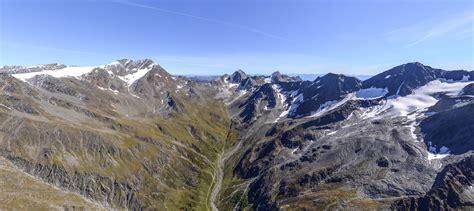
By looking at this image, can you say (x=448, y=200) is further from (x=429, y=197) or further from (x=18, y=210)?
(x=18, y=210)

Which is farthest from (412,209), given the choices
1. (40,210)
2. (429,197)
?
(40,210)

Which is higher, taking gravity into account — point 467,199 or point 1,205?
point 467,199

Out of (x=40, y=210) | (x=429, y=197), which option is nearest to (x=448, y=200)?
(x=429, y=197)

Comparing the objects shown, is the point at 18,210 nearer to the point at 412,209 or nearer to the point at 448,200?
the point at 412,209

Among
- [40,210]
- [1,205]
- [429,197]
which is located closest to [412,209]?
[429,197]

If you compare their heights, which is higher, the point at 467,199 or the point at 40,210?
the point at 467,199

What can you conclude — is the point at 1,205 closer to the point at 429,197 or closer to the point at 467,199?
the point at 429,197

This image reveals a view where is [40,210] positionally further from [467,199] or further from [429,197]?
[467,199]
